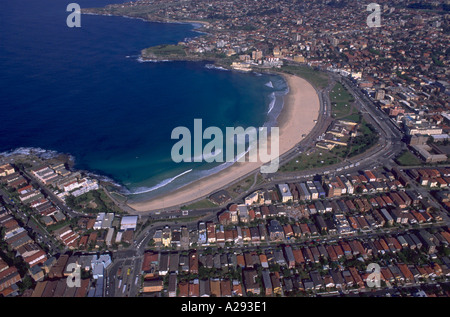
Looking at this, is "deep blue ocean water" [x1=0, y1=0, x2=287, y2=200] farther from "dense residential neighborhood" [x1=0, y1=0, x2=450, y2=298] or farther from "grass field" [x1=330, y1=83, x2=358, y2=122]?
"grass field" [x1=330, y1=83, x2=358, y2=122]

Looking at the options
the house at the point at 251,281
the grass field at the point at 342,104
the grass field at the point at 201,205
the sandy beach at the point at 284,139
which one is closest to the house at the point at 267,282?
the house at the point at 251,281

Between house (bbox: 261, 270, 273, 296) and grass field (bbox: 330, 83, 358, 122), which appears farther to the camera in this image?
grass field (bbox: 330, 83, 358, 122)

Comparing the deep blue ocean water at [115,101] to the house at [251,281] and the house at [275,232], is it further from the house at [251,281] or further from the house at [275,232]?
the house at [251,281]

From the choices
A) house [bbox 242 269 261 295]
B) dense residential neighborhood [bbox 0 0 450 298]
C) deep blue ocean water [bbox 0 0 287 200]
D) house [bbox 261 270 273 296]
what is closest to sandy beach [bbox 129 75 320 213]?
dense residential neighborhood [bbox 0 0 450 298]

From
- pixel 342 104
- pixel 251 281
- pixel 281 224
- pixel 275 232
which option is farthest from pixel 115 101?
pixel 251 281

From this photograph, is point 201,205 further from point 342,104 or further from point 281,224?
point 342,104

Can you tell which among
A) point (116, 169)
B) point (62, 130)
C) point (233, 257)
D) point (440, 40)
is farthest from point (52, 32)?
point (440, 40)

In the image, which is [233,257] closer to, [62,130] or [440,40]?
[62,130]
